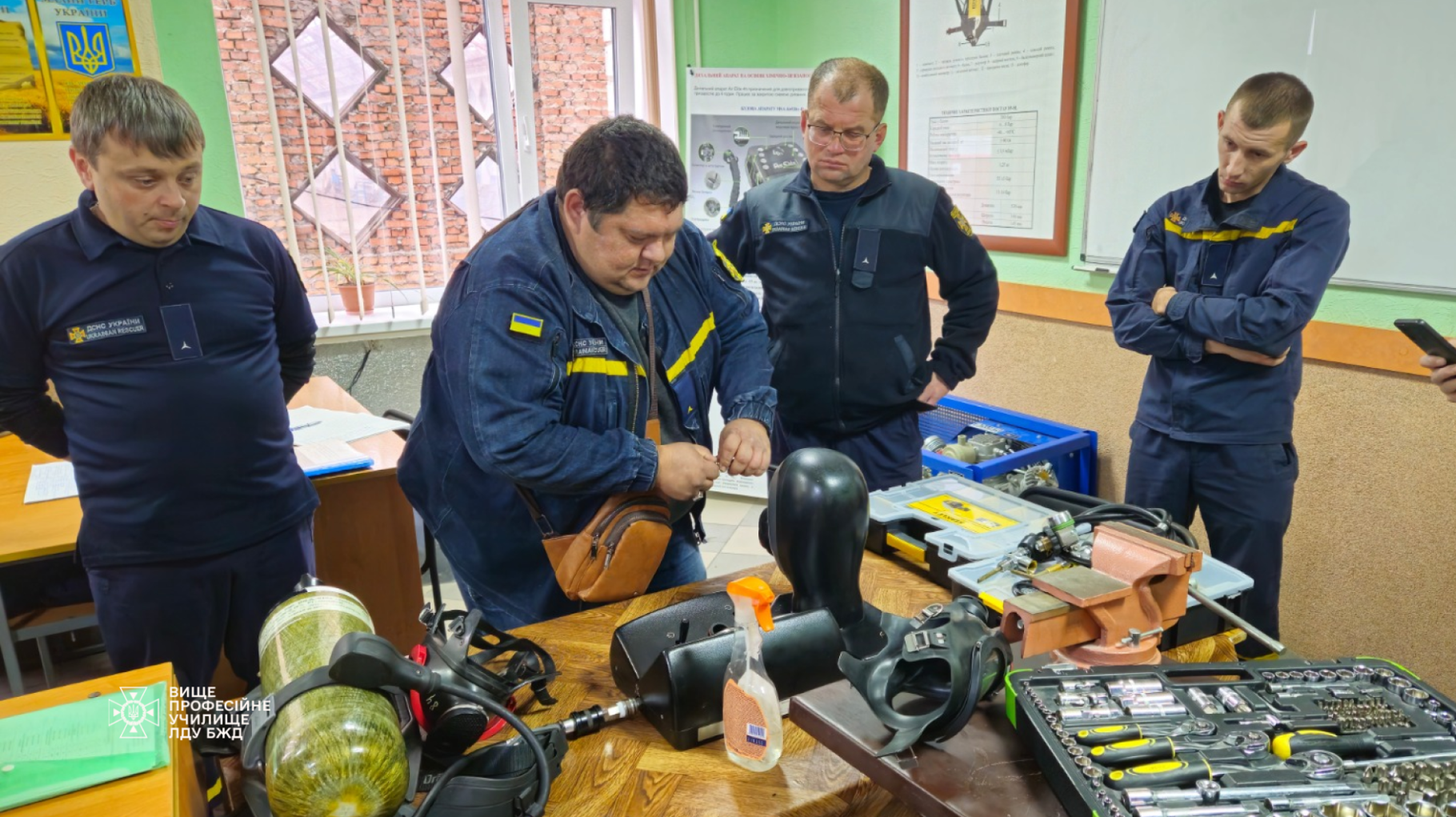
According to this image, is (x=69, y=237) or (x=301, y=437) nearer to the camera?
(x=69, y=237)

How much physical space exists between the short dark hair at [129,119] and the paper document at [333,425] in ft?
3.99

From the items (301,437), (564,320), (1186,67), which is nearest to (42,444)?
(301,437)

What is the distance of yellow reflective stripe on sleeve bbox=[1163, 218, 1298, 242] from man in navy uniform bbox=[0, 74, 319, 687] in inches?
93.3

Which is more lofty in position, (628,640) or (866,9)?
(866,9)

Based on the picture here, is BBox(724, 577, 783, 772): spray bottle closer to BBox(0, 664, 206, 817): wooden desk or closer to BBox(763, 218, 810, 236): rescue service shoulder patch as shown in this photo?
BBox(0, 664, 206, 817): wooden desk

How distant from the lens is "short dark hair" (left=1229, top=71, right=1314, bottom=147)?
2.07 meters

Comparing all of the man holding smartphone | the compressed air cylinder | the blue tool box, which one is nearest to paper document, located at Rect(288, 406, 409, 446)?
the blue tool box

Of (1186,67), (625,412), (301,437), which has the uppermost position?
(1186,67)

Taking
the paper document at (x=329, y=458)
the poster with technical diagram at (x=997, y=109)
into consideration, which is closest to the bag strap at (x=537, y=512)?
the paper document at (x=329, y=458)

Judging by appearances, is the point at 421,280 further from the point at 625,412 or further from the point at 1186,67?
the point at 1186,67

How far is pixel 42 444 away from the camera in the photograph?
6.64 feet

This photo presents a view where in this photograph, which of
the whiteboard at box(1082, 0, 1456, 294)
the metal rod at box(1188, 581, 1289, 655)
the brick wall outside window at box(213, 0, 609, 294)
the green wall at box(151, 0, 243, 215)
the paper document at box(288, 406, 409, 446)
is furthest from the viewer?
the brick wall outside window at box(213, 0, 609, 294)

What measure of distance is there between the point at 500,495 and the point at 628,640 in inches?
18.5

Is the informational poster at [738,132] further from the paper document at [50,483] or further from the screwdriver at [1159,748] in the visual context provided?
the screwdriver at [1159,748]
